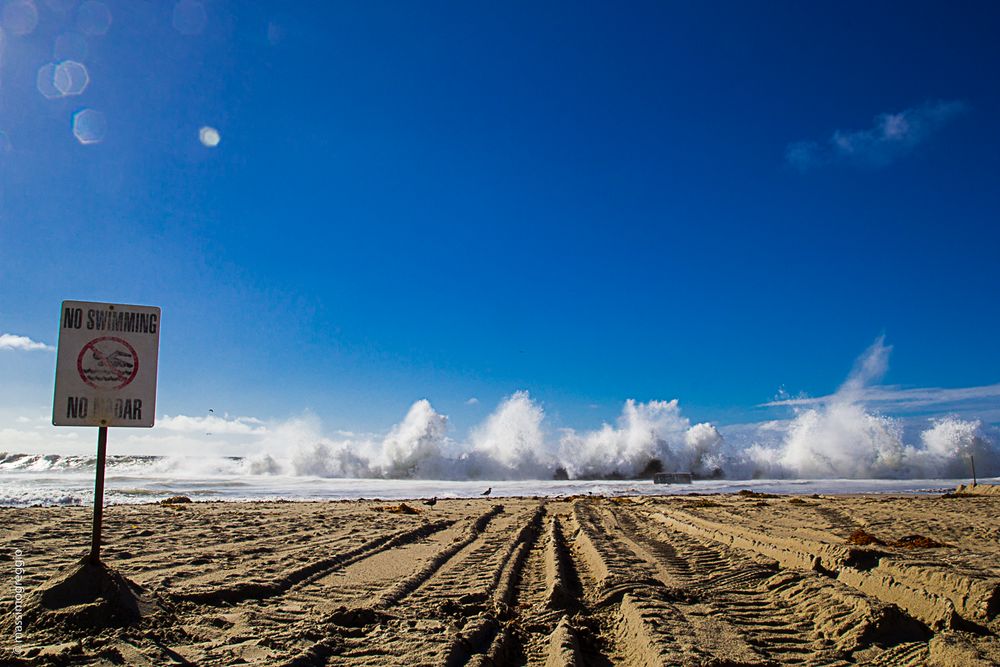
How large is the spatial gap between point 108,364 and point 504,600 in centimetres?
440

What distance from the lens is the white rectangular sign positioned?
5285mm

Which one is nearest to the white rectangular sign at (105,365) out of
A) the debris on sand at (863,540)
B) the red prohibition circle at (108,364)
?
the red prohibition circle at (108,364)

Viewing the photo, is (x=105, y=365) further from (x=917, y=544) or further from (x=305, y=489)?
(x=305, y=489)

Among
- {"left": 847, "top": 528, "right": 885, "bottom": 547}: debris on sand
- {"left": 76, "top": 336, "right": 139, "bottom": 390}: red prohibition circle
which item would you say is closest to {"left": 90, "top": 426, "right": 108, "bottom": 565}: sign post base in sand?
{"left": 76, "top": 336, "right": 139, "bottom": 390}: red prohibition circle

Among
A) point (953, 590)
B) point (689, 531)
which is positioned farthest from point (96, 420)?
point (689, 531)

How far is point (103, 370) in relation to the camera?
17.8 feet

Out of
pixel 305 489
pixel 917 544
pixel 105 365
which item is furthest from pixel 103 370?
pixel 305 489

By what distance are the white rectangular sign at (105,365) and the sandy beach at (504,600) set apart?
1.42 meters

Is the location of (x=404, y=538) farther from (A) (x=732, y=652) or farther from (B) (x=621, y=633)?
(A) (x=732, y=652)

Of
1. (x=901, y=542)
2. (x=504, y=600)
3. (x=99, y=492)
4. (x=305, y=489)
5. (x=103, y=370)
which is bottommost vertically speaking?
(x=305, y=489)

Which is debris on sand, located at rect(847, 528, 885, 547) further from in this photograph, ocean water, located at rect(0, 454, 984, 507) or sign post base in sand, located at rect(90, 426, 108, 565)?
ocean water, located at rect(0, 454, 984, 507)

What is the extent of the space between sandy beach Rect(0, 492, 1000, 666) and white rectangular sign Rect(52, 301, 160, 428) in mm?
1415

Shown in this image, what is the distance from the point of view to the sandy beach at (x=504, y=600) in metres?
4.11

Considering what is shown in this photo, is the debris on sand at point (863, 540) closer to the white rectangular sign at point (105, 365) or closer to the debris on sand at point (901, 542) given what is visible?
the debris on sand at point (901, 542)
